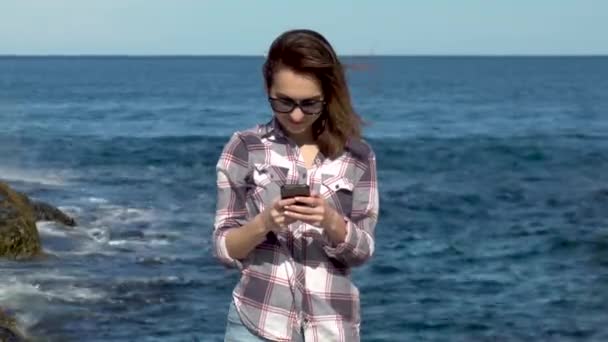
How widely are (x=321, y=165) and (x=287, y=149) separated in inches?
4.9

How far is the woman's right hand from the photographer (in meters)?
3.18

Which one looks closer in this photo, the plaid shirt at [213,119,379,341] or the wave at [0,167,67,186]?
the plaid shirt at [213,119,379,341]

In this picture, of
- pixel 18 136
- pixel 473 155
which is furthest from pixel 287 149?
pixel 18 136

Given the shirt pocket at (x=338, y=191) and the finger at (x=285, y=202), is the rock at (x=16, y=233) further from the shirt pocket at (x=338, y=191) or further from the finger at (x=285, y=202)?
the finger at (x=285, y=202)

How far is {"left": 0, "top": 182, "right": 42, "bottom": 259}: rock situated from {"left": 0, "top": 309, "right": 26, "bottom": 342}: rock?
2822 mm

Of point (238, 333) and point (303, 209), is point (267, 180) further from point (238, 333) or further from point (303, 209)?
point (238, 333)

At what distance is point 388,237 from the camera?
659 inches

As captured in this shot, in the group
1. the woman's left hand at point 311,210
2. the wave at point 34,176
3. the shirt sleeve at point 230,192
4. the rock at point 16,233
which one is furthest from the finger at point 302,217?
the wave at point 34,176

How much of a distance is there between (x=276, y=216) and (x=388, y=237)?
44.7 ft

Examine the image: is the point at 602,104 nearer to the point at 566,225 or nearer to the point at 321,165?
the point at 566,225

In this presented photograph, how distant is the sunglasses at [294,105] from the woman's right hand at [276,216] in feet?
1.04

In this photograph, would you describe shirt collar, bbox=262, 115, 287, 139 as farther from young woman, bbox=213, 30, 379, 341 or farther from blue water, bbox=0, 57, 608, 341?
blue water, bbox=0, 57, 608, 341

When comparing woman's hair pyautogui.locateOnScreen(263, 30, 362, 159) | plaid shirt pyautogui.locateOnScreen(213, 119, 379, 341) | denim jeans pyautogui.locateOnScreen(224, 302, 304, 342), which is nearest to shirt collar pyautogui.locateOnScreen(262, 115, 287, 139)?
plaid shirt pyautogui.locateOnScreen(213, 119, 379, 341)

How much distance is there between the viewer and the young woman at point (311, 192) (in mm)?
3400
